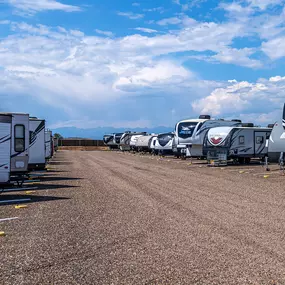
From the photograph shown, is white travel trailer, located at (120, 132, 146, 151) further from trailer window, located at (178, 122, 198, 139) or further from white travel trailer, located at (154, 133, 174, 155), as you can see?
trailer window, located at (178, 122, 198, 139)

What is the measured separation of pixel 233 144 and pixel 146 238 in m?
21.4

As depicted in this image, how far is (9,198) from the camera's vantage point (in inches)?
532

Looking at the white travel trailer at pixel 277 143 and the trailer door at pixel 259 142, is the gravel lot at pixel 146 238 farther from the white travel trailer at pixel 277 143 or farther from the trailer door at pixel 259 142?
the trailer door at pixel 259 142

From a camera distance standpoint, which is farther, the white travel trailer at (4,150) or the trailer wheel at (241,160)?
the trailer wheel at (241,160)

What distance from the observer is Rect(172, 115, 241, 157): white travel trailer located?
30.9 meters

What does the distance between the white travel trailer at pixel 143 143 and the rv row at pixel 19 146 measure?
2741 centimetres

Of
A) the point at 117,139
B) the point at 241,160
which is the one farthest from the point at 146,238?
the point at 117,139

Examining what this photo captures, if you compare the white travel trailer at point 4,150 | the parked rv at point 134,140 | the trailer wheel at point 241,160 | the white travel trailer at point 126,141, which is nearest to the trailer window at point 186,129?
the trailer wheel at point 241,160

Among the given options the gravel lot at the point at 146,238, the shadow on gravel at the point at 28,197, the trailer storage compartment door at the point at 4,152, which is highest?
the trailer storage compartment door at the point at 4,152

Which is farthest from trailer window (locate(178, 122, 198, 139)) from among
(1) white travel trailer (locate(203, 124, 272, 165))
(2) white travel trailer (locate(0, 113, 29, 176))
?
(2) white travel trailer (locate(0, 113, 29, 176))

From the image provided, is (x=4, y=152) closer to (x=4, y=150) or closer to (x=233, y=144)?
(x=4, y=150)

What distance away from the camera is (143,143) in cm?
5206

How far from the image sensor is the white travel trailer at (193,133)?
30922mm

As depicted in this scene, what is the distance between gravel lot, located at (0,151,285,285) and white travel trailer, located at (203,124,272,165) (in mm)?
13636
